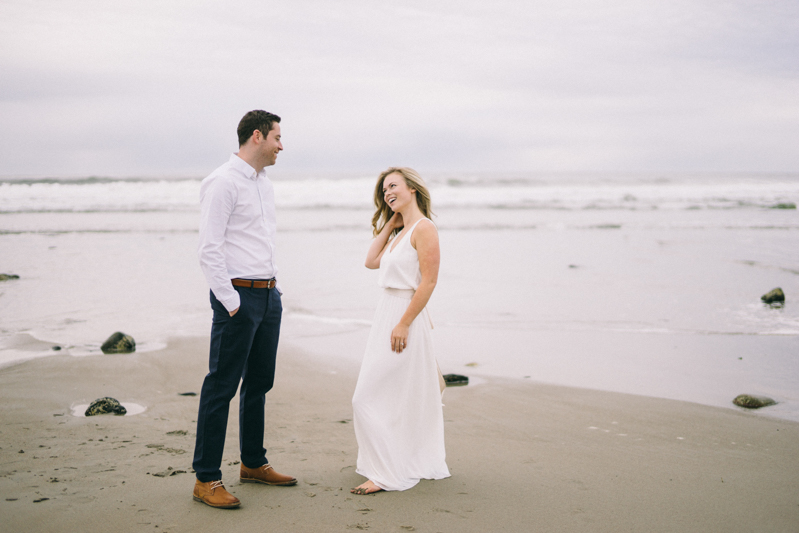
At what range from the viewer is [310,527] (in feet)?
10.3

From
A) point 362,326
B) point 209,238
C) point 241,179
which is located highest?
point 241,179

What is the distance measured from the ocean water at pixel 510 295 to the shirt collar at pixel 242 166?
145 inches

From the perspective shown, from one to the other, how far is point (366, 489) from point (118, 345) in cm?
436

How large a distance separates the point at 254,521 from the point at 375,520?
67 cm

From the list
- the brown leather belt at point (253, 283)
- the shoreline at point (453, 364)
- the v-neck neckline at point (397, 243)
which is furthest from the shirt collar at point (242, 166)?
the shoreline at point (453, 364)

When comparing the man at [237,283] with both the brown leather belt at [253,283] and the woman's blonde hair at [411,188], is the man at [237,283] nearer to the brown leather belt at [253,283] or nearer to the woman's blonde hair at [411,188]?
the brown leather belt at [253,283]

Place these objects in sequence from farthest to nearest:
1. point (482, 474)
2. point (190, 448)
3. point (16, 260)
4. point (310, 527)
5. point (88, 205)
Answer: point (88, 205)
point (16, 260)
point (190, 448)
point (482, 474)
point (310, 527)

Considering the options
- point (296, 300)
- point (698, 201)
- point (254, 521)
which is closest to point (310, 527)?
point (254, 521)

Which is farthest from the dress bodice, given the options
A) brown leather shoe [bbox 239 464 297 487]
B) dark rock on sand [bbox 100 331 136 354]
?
dark rock on sand [bbox 100 331 136 354]

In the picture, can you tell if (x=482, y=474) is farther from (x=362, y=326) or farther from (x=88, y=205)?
(x=88, y=205)

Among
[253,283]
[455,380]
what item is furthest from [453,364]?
[253,283]

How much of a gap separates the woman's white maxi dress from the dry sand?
6.3 inches

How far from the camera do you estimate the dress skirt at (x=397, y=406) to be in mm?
3592

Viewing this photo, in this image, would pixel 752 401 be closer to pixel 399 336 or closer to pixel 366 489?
pixel 399 336
